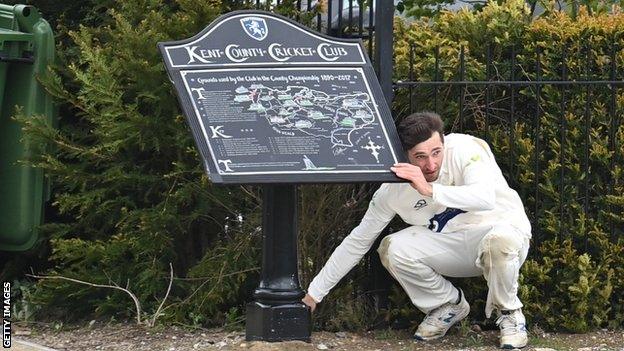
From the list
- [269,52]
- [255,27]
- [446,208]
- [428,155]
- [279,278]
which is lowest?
[279,278]

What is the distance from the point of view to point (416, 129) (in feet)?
18.0

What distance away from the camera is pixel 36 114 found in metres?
6.53

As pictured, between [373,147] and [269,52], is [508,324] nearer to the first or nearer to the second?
[373,147]

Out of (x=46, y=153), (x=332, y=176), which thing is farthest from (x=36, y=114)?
(x=332, y=176)

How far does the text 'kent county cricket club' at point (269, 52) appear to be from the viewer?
5.41m

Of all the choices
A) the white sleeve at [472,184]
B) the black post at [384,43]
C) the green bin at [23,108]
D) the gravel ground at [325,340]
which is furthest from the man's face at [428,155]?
the green bin at [23,108]

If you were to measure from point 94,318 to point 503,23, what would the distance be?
2.98m

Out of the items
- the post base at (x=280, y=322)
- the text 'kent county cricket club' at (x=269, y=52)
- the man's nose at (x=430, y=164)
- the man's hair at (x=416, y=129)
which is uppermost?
the text 'kent county cricket club' at (x=269, y=52)

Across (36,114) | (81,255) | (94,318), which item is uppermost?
(36,114)

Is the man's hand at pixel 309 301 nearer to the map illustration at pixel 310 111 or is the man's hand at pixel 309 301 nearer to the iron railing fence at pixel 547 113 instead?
the map illustration at pixel 310 111

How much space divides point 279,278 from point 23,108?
2.12 meters

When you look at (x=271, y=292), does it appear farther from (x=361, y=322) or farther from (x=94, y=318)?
(x=94, y=318)

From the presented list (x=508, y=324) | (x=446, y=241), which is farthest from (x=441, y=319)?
(x=446, y=241)

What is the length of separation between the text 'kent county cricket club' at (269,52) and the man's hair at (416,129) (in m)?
0.48
